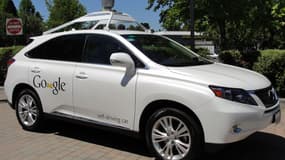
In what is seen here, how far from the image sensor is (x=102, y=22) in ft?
22.0

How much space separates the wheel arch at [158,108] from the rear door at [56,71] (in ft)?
4.27

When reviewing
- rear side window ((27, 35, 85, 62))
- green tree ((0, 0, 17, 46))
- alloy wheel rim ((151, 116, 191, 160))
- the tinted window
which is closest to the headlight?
alloy wheel rim ((151, 116, 191, 160))

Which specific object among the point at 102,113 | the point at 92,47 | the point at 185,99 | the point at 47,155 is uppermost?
the point at 92,47

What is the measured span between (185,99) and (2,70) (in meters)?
10.1

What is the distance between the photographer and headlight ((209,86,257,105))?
4.59 m

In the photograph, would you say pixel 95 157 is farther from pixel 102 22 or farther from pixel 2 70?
pixel 2 70

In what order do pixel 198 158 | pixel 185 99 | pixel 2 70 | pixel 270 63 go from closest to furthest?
pixel 185 99 → pixel 198 158 → pixel 270 63 → pixel 2 70

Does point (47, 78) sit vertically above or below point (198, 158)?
above

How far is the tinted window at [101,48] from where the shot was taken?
5.65 meters

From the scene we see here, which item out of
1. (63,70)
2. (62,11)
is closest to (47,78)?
(63,70)

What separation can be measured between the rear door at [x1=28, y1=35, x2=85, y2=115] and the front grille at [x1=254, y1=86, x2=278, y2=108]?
266cm

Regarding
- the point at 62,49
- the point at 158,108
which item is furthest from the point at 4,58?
the point at 158,108

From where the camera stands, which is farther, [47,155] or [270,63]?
[270,63]

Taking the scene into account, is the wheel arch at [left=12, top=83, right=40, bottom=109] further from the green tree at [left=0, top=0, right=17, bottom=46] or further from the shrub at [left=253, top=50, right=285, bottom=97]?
the green tree at [left=0, top=0, right=17, bottom=46]
